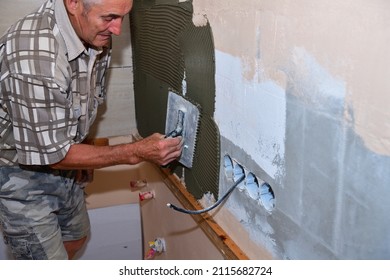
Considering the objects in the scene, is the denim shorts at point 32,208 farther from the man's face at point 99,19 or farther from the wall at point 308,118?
the wall at point 308,118

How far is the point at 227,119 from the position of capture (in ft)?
4.43

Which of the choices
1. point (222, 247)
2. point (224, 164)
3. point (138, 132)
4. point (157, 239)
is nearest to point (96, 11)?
point (224, 164)

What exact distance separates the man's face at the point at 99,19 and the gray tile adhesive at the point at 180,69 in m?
0.27

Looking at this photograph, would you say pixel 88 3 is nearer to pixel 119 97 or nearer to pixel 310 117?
pixel 310 117

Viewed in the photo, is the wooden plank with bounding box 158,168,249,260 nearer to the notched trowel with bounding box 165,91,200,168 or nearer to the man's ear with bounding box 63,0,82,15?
the notched trowel with bounding box 165,91,200,168

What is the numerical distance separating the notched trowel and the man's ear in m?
0.50

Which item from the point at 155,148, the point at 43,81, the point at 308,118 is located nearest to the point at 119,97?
the point at 155,148

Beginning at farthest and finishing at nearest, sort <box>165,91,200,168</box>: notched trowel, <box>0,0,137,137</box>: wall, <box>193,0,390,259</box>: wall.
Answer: <box>0,0,137,137</box>: wall, <box>165,91,200,168</box>: notched trowel, <box>193,0,390,259</box>: wall

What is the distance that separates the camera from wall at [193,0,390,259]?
77 centimetres

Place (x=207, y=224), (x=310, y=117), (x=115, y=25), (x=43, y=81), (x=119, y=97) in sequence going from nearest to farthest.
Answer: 1. (x=310, y=117)
2. (x=43, y=81)
3. (x=115, y=25)
4. (x=207, y=224)
5. (x=119, y=97)

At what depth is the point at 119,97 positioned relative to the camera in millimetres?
2463

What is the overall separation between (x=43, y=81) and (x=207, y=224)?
785mm

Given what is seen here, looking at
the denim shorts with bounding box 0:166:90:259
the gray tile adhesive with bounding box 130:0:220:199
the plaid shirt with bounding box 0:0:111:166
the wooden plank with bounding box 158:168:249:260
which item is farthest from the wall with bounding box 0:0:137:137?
the plaid shirt with bounding box 0:0:111:166

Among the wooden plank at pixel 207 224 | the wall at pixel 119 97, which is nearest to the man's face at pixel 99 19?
the wooden plank at pixel 207 224
